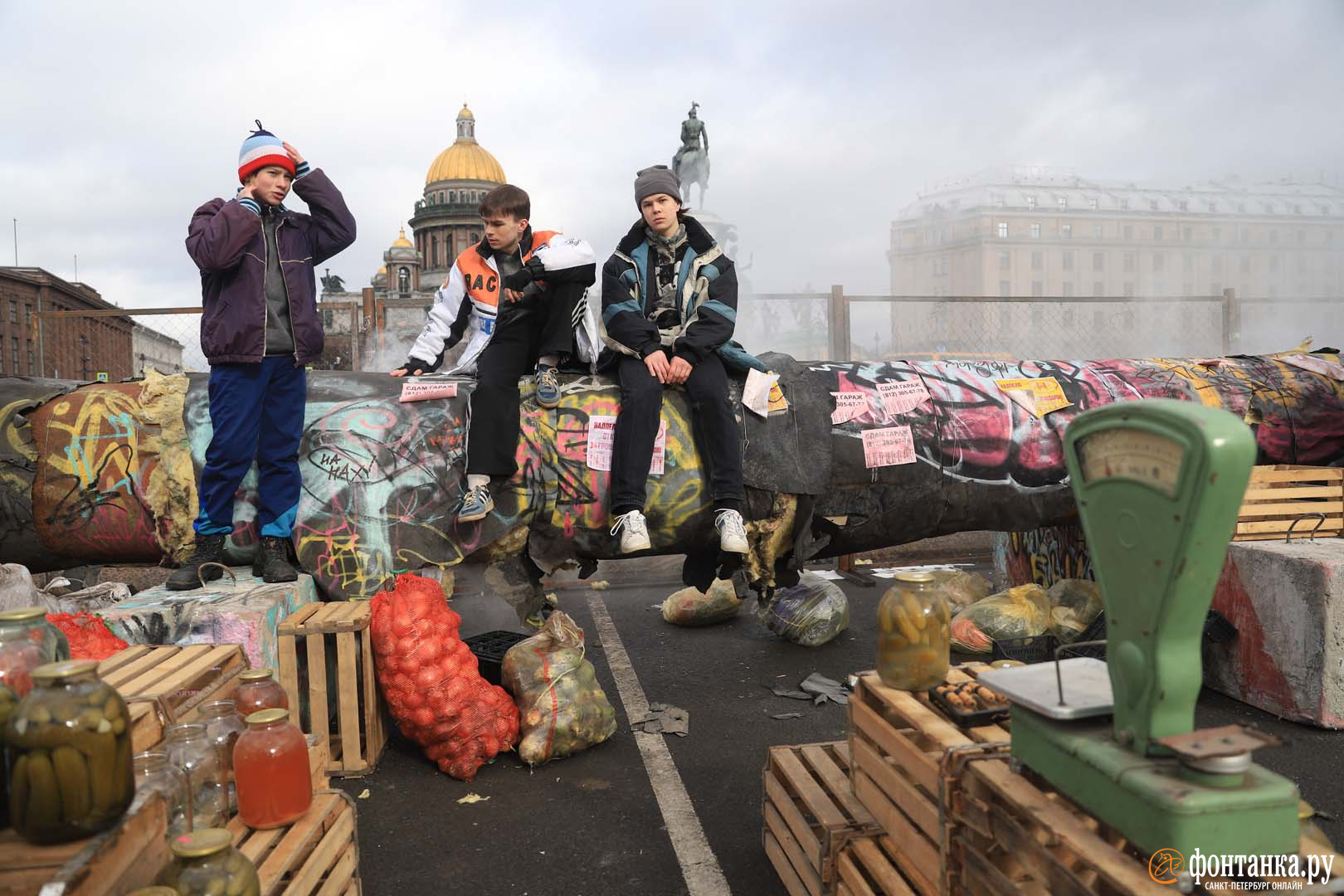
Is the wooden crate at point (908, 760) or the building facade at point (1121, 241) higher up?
the building facade at point (1121, 241)

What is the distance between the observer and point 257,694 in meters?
2.69

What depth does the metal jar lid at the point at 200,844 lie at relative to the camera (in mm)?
1680

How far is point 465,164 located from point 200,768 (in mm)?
44388

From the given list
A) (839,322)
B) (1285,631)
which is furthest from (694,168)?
(1285,631)

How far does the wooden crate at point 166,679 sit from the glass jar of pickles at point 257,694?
0.07 metres

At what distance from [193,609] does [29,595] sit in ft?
1.97

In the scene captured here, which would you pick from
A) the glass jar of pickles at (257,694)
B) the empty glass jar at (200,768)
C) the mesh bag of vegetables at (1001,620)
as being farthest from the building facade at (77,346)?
the mesh bag of vegetables at (1001,620)

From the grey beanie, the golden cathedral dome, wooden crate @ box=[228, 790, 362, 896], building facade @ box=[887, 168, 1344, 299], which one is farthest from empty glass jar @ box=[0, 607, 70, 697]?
the golden cathedral dome

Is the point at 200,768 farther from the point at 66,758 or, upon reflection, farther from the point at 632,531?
the point at 632,531

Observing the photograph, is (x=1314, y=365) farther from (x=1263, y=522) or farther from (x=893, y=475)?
(x=893, y=475)

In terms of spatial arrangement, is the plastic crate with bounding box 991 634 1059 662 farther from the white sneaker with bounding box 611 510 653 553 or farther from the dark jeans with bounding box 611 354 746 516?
the white sneaker with bounding box 611 510 653 553

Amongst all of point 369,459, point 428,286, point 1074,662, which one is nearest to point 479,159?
point 428,286

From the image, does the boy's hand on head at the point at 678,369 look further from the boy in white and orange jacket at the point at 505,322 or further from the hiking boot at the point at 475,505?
the hiking boot at the point at 475,505

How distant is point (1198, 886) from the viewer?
53.8 inches
